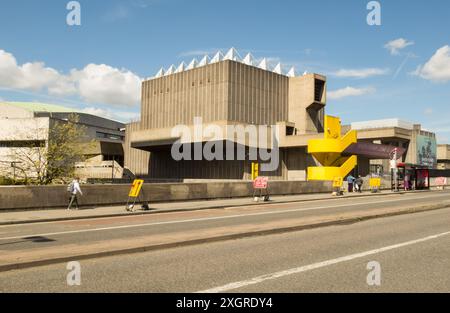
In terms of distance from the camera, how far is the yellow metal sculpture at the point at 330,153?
39188mm

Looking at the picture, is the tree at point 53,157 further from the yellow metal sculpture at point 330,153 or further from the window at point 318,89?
the window at point 318,89

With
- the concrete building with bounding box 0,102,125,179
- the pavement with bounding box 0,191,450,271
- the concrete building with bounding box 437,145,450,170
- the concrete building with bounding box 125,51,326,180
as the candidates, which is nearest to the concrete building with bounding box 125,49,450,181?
the concrete building with bounding box 125,51,326,180

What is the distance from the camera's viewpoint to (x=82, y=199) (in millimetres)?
21547

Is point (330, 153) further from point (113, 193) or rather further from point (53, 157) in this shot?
point (53, 157)

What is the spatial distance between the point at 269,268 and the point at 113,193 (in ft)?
54.0

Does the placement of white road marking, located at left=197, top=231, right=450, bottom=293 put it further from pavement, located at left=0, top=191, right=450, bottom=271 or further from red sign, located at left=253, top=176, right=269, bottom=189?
red sign, located at left=253, top=176, right=269, bottom=189

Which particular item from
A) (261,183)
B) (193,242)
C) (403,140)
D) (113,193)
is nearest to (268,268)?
(193,242)

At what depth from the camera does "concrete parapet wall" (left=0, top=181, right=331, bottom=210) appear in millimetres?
19156

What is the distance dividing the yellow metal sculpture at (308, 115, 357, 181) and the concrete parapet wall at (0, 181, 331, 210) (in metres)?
8.00

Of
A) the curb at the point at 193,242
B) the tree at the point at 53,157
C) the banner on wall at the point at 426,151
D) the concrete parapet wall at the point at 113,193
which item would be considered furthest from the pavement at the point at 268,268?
the banner on wall at the point at 426,151

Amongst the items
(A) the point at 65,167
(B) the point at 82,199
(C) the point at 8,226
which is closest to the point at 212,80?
(A) the point at 65,167

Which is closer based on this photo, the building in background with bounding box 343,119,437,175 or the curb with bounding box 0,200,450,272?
the curb with bounding box 0,200,450,272
